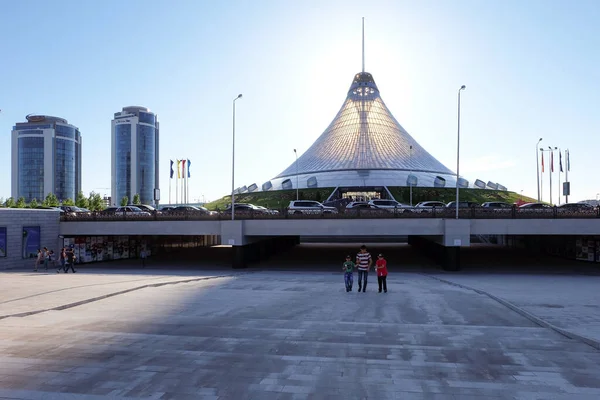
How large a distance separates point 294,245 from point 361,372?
35.2 m

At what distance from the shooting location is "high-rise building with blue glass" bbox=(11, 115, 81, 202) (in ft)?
392

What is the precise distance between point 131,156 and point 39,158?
2761 centimetres

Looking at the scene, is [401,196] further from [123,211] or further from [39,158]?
[39,158]

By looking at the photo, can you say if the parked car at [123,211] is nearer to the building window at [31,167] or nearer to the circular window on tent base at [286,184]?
the circular window on tent base at [286,184]

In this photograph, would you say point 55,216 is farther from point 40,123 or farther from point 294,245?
point 40,123

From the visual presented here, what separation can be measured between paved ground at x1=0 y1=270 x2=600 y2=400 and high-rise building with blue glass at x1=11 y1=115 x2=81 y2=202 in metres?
126

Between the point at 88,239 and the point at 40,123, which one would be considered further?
the point at 40,123

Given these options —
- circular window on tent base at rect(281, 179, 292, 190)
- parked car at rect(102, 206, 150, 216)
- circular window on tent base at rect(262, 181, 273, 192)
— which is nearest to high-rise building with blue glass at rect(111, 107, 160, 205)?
circular window on tent base at rect(262, 181, 273, 192)

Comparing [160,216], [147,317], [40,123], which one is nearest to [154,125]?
[40,123]

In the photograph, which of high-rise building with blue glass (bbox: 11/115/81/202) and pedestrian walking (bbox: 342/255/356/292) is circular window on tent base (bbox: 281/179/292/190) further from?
high-rise building with blue glass (bbox: 11/115/81/202)

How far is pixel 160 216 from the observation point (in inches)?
1064

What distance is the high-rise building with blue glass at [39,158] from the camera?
120 metres

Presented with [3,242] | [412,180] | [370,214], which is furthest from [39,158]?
[370,214]

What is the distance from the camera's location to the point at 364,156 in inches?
2776
